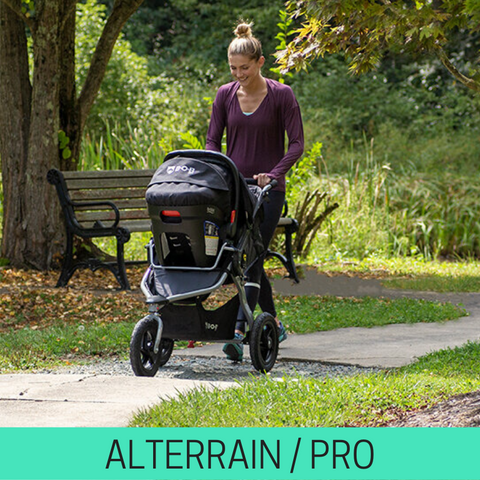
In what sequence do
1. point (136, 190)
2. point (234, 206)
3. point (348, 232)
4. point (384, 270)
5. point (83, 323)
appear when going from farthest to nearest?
point (348, 232)
point (384, 270)
point (136, 190)
point (83, 323)
point (234, 206)

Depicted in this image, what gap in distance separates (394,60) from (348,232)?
10.6 meters

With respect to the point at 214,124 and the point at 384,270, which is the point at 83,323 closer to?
the point at 214,124

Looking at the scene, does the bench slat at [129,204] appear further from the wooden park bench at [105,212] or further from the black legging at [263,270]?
the black legging at [263,270]

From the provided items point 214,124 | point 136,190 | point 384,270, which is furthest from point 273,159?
point 384,270

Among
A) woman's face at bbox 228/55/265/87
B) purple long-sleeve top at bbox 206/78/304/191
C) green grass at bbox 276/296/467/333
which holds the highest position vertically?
woman's face at bbox 228/55/265/87

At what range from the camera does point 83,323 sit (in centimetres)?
677

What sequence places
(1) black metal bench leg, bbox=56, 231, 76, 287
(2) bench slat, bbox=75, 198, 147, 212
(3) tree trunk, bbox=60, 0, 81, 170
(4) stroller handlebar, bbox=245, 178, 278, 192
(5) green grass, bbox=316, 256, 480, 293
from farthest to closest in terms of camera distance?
(3) tree trunk, bbox=60, 0, 81, 170, (2) bench slat, bbox=75, 198, 147, 212, (5) green grass, bbox=316, 256, 480, 293, (1) black metal bench leg, bbox=56, 231, 76, 287, (4) stroller handlebar, bbox=245, 178, 278, 192

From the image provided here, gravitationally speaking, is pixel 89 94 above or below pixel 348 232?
above

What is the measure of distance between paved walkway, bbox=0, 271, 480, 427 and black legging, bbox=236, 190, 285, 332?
1.27 ft

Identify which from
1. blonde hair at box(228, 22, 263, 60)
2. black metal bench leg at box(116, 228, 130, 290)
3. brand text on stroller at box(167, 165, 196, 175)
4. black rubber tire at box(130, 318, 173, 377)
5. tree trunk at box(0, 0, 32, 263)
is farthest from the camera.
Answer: tree trunk at box(0, 0, 32, 263)

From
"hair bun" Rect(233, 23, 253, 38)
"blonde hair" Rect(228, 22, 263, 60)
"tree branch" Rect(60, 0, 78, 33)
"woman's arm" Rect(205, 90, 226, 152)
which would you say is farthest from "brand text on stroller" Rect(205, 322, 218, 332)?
"tree branch" Rect(60, 0, 78, 33)

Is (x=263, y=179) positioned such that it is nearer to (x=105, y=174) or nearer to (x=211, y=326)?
(x=211, y=326)

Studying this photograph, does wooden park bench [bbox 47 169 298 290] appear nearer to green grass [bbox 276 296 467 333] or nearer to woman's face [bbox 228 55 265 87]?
green grass [bbox 276 296 467 333]

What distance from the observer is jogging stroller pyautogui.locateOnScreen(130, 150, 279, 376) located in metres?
4.70
